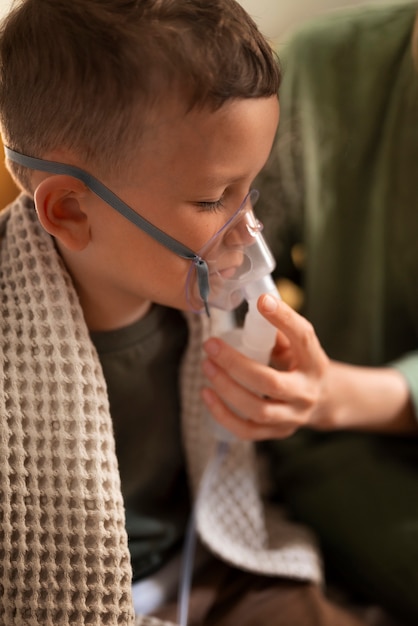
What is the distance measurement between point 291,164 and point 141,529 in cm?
59

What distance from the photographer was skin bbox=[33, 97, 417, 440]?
28.7 inches

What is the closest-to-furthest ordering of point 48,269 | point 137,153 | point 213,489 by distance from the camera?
1. point 137,153
2. point 48,269
3. point 213,489

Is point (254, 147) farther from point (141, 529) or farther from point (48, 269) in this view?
point (141, 529)

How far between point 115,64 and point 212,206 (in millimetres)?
179

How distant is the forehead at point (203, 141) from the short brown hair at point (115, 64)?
0.01 meters

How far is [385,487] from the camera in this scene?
3.62ft

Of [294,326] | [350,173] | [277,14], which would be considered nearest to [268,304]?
[294,326]

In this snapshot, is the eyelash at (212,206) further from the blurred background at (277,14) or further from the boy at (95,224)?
the blurred background at (277,14)

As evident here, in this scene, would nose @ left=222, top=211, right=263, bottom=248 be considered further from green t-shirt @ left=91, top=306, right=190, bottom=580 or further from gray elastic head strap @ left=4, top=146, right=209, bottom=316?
green t-shirt @ left=91, top=306, right=190, bottom=580

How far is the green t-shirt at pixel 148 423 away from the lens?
0.92 meters

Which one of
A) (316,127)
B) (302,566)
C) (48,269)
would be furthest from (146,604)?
(316,127)

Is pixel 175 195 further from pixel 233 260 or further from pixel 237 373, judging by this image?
pixel 237 373

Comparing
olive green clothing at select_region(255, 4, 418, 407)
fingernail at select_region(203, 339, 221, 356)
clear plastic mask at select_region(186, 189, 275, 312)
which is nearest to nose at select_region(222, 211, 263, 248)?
clear plastic mask at select_region(186, 189, 275, 312)

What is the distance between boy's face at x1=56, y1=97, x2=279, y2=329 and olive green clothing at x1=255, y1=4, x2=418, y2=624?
0.36 m
